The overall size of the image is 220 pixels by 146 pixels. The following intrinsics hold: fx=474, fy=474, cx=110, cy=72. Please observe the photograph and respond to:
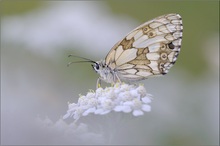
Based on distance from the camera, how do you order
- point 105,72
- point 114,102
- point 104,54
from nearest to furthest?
point 114,102 → point 105,72 → point 104,54

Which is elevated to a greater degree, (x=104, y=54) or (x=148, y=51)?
(x=104, y=54)

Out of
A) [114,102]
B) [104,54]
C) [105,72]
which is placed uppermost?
[104,54]

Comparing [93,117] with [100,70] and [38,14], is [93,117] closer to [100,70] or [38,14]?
[100,70]

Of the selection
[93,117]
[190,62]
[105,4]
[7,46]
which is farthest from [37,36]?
[93,117]

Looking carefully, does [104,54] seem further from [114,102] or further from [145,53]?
[114,102]

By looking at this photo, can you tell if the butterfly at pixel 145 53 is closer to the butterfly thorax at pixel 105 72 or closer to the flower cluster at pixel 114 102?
the butterfly thorax at pixel 105 72

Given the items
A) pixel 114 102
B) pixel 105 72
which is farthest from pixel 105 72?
pixel 114 102

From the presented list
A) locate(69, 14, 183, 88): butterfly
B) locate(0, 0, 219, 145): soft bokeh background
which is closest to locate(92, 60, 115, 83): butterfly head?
locate(69, 14, 183, 88): butterfly
